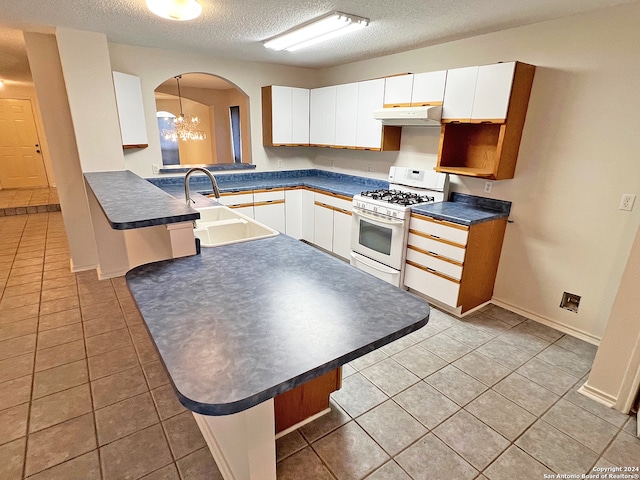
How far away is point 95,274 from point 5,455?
2.35m

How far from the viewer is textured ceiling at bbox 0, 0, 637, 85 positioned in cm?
227

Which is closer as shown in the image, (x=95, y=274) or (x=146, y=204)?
(x=146, y=204)

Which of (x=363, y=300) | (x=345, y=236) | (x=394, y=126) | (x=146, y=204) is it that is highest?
(x=394, y=126)

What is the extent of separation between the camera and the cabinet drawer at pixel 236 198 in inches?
153

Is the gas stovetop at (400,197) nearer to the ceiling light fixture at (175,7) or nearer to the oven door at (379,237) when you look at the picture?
the oven door at (379,237)

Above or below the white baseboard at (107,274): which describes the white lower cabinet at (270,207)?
above

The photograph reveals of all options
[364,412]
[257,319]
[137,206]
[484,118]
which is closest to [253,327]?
[257,319]

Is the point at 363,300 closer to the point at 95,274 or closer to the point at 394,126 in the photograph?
the point at 394,126

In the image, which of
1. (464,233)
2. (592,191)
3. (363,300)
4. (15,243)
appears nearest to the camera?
(363,300)

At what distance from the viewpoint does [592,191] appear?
98.2 inches

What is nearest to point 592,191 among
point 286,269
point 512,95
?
point 512,95

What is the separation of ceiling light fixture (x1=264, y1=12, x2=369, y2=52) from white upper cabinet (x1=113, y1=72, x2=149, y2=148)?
1.42 meters

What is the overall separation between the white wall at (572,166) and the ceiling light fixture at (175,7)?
245cm

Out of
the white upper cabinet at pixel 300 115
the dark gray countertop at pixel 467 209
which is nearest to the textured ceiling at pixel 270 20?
the white upper cabinet at pixel 300 115
